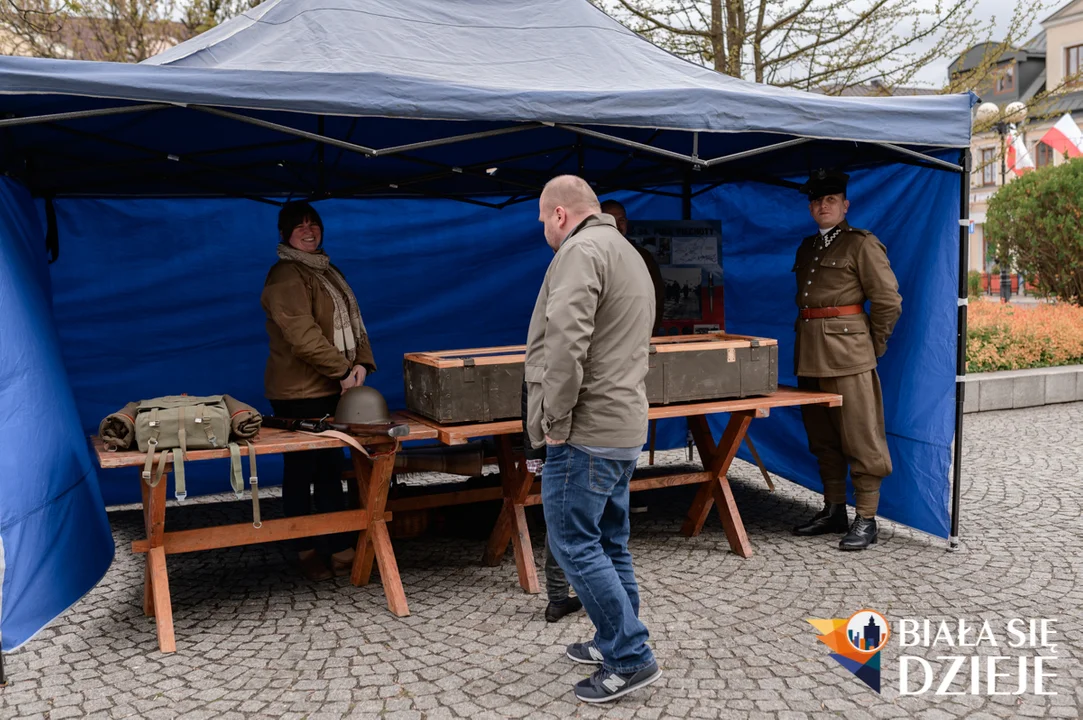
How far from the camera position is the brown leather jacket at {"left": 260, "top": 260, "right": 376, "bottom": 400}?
4.42m

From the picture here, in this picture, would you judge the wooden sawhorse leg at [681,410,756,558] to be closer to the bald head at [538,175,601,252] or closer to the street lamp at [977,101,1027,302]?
the bald head at [538,175,601,252]

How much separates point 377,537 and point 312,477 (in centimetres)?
64

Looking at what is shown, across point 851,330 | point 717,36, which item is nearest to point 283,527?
point 851,330

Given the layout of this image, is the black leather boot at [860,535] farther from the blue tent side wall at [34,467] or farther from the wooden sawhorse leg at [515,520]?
the blue tent side wall at [34,467]

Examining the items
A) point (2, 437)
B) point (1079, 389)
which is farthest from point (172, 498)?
point (1079, 389)

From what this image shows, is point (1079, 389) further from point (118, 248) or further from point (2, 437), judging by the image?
point (2, 437)

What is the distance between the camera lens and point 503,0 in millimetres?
5535

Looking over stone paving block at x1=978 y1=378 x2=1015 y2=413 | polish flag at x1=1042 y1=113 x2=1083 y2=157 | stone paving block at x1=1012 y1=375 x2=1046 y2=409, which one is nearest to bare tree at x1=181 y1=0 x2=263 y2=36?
stone paving block at x1=978 y1=378 x2=1015 y2=413

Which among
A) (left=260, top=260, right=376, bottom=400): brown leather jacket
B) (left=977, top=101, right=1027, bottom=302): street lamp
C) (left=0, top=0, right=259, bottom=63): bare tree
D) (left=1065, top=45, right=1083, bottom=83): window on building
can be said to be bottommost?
(left=260, top=260, right=376, bottom=400): brown leather jacket

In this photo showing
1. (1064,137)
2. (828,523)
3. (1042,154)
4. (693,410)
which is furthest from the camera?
(1042,154)

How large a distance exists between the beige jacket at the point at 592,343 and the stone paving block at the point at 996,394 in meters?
7.53

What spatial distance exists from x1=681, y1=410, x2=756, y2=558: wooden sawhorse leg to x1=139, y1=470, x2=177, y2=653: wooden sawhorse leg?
2808mm

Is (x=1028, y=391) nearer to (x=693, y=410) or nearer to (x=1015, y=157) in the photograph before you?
(x=693, y=410)

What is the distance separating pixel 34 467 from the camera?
381cm
